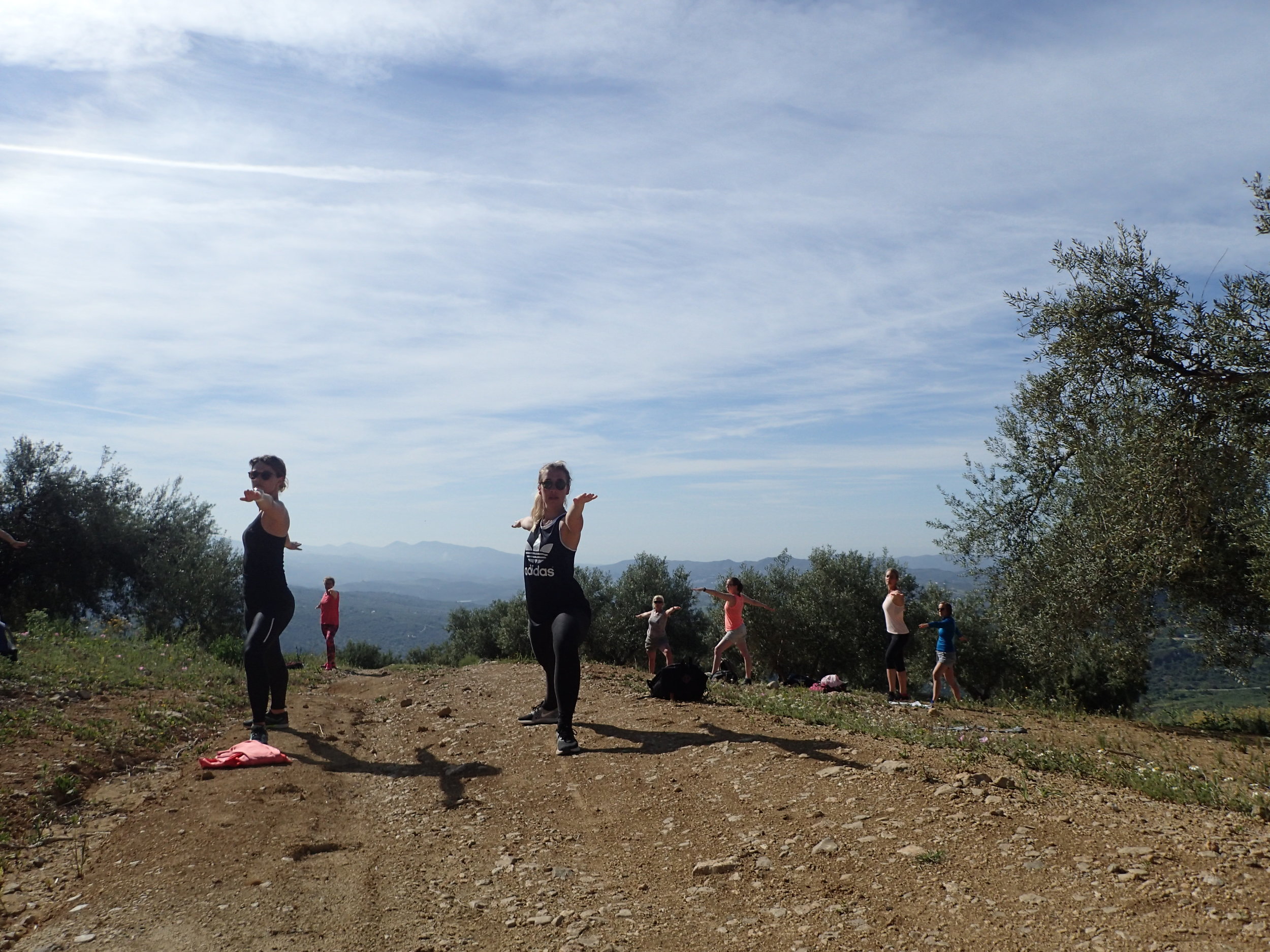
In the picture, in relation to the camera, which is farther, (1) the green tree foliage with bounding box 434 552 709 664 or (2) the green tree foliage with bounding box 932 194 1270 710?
(1) the green tree foliage with bounding box 434 552 709 664

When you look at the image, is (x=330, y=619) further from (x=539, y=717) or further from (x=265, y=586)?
(x=539, y=717)

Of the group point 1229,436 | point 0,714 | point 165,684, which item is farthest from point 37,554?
point 1229,436

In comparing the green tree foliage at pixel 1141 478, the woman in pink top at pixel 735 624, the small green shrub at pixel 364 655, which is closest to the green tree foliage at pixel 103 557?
the small green shrub at pixel 364 655

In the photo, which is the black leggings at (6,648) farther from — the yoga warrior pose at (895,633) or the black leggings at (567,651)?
the yoga warrior pose at (895,633)

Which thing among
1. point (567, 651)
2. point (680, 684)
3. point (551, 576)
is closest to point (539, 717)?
point (567, 651)

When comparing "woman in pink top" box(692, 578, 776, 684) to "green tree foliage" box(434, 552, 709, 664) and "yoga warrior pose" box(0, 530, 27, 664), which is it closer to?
"yoga warrior pose" box(0, 530, 27, 664)

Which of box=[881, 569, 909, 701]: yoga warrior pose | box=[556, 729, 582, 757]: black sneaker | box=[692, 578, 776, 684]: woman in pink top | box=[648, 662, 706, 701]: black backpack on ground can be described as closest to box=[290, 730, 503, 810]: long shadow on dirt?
box=[556, 729, 582, 757]: black sneaker

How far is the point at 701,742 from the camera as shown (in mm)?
6570

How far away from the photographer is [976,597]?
16.9 metres

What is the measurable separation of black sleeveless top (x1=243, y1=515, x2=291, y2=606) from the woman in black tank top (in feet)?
7.29

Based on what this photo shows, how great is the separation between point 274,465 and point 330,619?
10.6 m

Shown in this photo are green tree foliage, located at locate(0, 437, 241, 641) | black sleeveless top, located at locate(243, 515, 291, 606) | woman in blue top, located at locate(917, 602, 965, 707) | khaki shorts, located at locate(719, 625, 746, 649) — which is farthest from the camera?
green tree foliage, located at locate(0, 437, 241, 641)

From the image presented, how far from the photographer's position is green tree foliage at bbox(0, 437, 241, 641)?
73.9 feet

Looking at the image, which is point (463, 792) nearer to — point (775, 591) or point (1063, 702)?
point (1063, 702)
